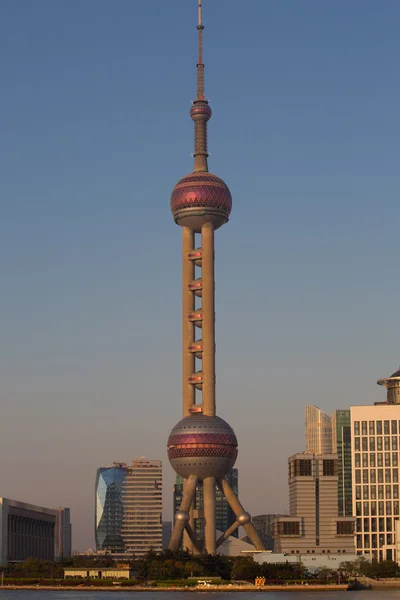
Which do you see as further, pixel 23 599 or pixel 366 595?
pixel 366 595

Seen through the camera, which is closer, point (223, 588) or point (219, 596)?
point (219, 596)

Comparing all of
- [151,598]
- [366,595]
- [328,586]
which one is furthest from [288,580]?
[151,598]

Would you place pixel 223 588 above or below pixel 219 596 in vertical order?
below

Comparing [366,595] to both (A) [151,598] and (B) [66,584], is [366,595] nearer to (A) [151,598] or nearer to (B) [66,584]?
(A) [151,598]

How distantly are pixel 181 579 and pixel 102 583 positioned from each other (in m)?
13.9

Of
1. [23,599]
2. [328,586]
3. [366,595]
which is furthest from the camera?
[328,586]

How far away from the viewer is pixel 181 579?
19800cm

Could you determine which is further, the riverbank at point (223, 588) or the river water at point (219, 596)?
the riverbank at point (223, 588)

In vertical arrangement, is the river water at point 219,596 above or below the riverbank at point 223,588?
above

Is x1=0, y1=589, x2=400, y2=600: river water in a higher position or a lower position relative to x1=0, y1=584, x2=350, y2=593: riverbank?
higher

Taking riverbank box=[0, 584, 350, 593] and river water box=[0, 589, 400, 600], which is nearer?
river water box=[0, 589, 400, 600]

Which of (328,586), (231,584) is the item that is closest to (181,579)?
(231,584)

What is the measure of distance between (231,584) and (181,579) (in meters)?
11.0

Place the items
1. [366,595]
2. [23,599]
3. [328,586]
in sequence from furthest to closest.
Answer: [328,586] → [366,595] → [23,599]
